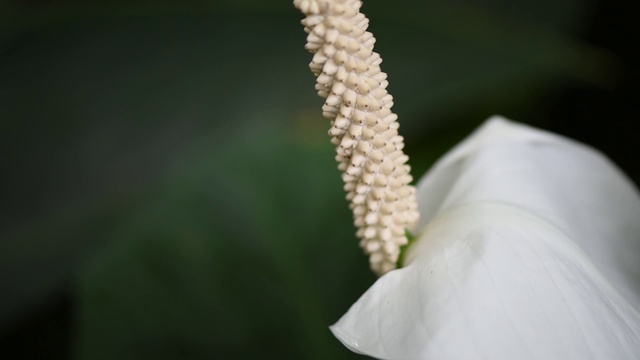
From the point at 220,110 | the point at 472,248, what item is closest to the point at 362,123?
the point at 472,248

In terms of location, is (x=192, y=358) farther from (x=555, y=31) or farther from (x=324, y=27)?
(x=555, y=31)

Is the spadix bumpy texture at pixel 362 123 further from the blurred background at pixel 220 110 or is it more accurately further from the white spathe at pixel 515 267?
the blurred background at pixel 220 110

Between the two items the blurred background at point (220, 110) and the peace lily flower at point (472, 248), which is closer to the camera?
the peace lily flower at point (472, 248)

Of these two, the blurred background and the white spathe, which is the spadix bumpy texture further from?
the blurred background

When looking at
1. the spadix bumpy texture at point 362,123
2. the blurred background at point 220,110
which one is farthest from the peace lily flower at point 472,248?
the blurred background at point 220,110

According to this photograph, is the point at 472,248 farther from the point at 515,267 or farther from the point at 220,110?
the point at 220,110

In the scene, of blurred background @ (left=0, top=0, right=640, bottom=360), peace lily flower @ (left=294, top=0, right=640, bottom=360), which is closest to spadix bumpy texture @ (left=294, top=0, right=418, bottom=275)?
peace lily flower @ (left=294, top=0, right=640, bottom=360)

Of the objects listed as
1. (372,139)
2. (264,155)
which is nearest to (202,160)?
(264,155)
